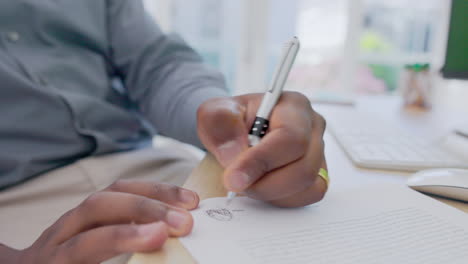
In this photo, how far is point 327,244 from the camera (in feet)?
0.94

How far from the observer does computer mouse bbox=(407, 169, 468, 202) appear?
16.0 inches

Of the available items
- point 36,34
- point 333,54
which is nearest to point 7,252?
point 36,34

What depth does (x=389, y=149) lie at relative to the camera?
572 mm

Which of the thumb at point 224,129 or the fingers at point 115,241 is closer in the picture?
the fingers at point 115,241

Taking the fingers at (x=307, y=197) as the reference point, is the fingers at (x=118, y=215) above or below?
above

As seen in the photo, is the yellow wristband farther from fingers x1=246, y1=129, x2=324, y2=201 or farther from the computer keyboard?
the computer keyboard

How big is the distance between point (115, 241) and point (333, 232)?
0.54 feet

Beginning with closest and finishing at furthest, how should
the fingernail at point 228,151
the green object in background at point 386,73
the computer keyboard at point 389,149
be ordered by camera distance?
the fingernail at point 228,151, the computer keyboard at point 389,149, the green object in background at point 386,73

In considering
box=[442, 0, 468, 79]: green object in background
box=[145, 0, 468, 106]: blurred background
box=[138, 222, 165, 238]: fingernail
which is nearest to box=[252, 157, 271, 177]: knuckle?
box=[138, 222, 165, 238]: fingernail

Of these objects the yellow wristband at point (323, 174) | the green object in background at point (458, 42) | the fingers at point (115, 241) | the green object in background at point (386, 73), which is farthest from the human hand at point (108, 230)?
the green object in background at point (386, 73)

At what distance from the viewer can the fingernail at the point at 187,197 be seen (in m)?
0.32

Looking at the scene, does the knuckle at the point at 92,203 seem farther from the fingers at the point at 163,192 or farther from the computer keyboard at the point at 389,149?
the computer keyboard at the point at 389,149

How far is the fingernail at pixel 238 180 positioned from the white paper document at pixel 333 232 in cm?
3

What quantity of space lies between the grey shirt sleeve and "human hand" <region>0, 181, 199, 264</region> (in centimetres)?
28
